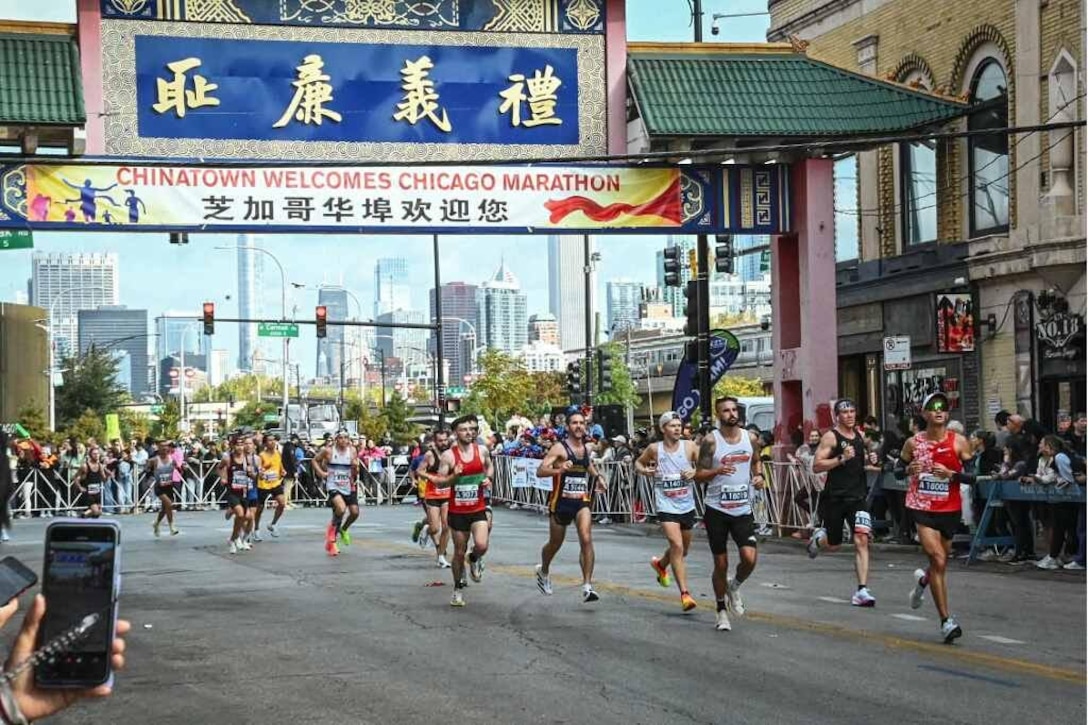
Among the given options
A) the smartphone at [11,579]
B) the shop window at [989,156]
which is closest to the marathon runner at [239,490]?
the shop window at [989,156]

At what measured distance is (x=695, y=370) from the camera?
28.1 meters

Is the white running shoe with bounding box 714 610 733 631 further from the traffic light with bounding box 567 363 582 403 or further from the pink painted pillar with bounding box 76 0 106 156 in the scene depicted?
the traffic light with bounding box 567 363 582 403

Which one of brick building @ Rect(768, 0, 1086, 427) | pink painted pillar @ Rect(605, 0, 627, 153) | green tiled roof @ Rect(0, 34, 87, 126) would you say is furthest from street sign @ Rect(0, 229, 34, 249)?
brick building @ Rect(768, 0, 1086, 427)

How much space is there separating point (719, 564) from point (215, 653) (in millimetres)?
4220

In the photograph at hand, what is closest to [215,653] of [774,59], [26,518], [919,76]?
[774,59]

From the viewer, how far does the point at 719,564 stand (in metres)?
14.0

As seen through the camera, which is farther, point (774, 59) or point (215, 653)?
point (774, 59)

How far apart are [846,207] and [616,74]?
11591mm

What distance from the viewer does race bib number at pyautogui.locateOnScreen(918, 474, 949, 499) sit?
13336mm

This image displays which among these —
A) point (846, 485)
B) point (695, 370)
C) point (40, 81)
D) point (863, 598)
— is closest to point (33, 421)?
point (695, 370)

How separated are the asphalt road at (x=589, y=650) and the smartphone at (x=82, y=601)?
5.69 meters

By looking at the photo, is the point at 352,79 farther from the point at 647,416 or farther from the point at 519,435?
the point at 647,416

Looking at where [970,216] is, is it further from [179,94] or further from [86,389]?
[86,389]

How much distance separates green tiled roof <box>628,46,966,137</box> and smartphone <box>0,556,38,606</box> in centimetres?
2104
